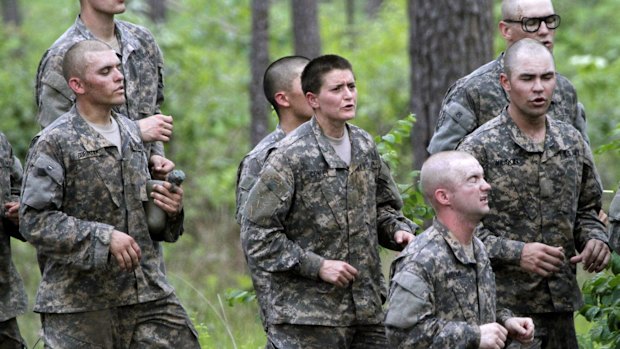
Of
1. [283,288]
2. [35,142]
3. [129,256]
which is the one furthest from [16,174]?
[283,288]

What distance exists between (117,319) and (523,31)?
119 inches

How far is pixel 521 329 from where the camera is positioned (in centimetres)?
537

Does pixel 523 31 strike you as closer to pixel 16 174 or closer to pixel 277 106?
pixel 277 106

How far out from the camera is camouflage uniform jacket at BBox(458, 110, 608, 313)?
21.7 feet

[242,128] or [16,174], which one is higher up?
[16,174]

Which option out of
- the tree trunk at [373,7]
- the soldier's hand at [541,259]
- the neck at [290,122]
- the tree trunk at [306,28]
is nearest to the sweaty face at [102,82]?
the neck at [290,122]

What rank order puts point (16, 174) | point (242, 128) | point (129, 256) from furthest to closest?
point (242, 128) < point (16, 174) < point (129, 256)

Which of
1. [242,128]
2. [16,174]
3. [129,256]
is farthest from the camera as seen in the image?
[242,128]

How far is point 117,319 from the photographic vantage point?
6488mm

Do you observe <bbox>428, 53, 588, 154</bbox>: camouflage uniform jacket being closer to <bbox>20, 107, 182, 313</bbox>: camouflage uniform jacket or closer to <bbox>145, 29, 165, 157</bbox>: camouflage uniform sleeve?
<bbox>145, 29, 165, 157</bbox>: camouflage uniform sleeve

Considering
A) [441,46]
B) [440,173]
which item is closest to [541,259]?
[440,173]

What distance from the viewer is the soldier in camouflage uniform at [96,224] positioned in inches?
243

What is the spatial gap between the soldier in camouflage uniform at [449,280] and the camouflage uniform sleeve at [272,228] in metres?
0.63

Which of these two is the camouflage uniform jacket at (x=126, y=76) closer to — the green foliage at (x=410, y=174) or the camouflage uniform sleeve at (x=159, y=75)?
the camouflage uniform sleeve at (x=159, y=75)
